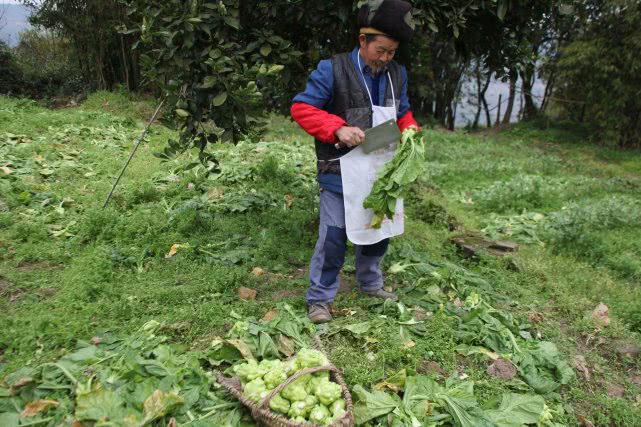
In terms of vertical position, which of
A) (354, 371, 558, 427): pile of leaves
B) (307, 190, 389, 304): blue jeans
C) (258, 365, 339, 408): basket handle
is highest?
(307, 190, 389, 304): blue jeans

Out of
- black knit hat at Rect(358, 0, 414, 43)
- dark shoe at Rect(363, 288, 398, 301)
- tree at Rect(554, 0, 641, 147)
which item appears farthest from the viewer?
tree at Rect(554, 0, 641, 147)

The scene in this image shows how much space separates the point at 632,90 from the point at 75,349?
Result: 46.6 ft

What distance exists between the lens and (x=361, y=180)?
323 centimetres

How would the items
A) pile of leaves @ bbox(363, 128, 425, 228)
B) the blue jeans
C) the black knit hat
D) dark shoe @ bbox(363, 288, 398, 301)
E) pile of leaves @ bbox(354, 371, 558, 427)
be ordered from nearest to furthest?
pile of leaves @ bbox(354, 371, 558, 427), the black knit hat, pile of leaves @ bbox(363, 128, 425, 228), the blue jeans, dark shoe @ bbox(363, 288, 398, 301)

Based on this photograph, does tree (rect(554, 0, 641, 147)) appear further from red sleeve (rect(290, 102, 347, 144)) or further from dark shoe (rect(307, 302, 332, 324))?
dark shoe (rect(307, 302, 332, 324))

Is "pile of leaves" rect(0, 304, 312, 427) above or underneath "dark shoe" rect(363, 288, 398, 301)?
above

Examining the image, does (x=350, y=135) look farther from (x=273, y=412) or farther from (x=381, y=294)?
(x=273, y=412)

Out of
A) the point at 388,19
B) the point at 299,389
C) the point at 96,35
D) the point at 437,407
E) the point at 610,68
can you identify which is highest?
the point at 96,35

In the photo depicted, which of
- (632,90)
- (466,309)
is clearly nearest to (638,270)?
(466,309)

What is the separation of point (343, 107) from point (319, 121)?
0.86 feet

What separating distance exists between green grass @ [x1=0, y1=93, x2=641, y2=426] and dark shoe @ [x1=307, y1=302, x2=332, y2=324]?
91mm

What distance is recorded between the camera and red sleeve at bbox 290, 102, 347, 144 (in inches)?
120

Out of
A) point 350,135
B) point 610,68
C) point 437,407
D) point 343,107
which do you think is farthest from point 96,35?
point 437,407

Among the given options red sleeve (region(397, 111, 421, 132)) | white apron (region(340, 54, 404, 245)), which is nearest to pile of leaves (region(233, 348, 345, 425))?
white apron (region(340, 54, 404, 245))
